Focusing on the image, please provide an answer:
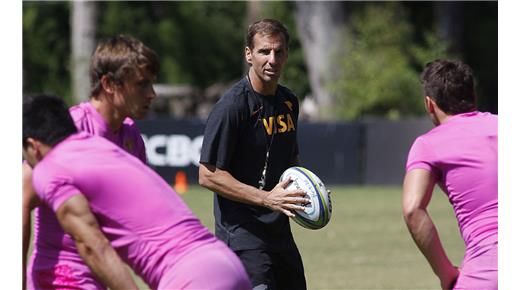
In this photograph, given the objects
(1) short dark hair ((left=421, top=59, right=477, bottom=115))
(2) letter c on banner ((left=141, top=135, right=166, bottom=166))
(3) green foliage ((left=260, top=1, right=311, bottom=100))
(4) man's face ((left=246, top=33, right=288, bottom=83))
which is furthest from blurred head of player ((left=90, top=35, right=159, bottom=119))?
(3) green foliage ((left=260, top=1, right=311, bottom=100))

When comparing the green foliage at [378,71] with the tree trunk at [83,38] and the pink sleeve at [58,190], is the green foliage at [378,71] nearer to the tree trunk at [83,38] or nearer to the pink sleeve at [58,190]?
the tree trunk at [83,38]

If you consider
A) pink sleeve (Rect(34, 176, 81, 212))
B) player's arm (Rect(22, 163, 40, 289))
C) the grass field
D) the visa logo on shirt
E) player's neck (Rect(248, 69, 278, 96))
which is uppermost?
player's neck (Rect(248, 69, 278, 96))

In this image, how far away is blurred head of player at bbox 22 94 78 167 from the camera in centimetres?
474

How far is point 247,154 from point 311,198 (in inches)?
22.7

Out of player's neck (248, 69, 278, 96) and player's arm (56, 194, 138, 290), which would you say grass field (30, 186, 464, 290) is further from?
player's arm (56, 194, 138, 290)

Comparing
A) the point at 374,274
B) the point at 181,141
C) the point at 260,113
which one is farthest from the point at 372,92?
the point at 260,113

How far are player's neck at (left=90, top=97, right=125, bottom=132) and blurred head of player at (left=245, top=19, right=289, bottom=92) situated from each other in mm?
1495

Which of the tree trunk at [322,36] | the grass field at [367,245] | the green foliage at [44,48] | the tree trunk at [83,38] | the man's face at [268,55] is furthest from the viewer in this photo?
the green foliage at [44,48]

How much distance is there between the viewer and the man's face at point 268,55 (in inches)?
276

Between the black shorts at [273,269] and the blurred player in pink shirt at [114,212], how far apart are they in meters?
2.10

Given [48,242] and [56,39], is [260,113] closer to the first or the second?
[48,242]

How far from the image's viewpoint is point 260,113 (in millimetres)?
7078

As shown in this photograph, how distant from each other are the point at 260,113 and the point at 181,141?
1803 centimetres

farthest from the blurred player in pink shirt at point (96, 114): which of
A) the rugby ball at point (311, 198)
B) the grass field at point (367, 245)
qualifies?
the grass field at point (367, 245)
